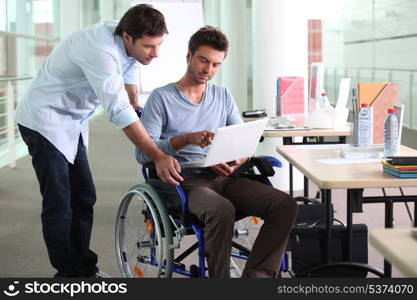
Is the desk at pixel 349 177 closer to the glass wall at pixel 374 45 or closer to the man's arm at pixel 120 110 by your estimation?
the man's arm at pixel 120 110

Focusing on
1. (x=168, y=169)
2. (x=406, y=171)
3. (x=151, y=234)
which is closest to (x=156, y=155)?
(x=168, y=169)

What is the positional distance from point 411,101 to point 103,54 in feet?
22.1

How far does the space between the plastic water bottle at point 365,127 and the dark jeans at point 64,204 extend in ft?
3.99

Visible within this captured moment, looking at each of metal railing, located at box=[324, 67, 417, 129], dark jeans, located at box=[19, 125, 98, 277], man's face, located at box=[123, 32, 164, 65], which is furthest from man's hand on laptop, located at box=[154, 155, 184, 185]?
metal railing, located at box=[324, 67, 417, 129]

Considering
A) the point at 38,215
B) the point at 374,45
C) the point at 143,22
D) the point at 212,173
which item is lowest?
the point at 38,215

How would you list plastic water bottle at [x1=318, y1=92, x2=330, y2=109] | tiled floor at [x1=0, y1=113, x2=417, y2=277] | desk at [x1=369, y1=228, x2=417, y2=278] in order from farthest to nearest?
plastic water bottle at [x1=318, y1=92, x2=330, y2=109] → tiled floor at [x1=0, y1=113, x2=417, y2=277] → desk at [x1=369, y1=228, x2=417, y2=278]

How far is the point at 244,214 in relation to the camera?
2.87m

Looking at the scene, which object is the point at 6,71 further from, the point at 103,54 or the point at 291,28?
the point at 103,54

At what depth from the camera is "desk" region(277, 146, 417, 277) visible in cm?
241

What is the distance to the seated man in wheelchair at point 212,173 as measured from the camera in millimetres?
2635

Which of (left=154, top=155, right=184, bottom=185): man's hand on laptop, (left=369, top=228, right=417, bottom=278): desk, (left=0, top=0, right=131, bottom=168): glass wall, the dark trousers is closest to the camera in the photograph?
(left=369, top=228, right=417, bottom=278): desk

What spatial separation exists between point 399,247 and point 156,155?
1.42 meters

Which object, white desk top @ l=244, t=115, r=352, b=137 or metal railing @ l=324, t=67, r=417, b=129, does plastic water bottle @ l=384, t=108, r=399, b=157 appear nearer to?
white desk top @ l=244, t=115, r=352, b=137

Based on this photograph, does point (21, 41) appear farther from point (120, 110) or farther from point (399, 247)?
point (399, 247)
